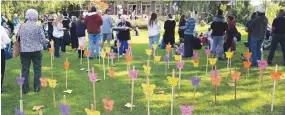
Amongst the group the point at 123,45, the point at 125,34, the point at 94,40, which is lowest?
the point at 123,45

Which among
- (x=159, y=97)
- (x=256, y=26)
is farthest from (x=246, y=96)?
(x=256, y=26)

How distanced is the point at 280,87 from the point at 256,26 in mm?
2615

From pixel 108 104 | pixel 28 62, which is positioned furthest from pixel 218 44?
pixel 108 104

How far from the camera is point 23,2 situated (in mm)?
33406

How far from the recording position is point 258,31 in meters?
9.68

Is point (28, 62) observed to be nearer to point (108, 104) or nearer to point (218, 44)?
point (108, 104)

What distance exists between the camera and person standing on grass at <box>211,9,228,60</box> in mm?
→ 10672

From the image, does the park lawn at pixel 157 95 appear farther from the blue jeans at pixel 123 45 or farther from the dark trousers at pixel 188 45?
the blue jeans at pixel 123 45

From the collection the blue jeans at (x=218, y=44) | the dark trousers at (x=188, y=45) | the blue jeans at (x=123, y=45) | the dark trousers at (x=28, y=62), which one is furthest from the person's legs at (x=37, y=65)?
the blue jeans at (x=218, y=44)

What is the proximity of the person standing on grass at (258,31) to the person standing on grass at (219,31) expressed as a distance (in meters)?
1.06

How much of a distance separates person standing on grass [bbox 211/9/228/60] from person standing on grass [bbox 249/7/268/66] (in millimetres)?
1057

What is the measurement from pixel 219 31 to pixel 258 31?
1385 mm

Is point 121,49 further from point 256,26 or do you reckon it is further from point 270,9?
point 270,9

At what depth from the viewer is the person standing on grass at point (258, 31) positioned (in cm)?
956
